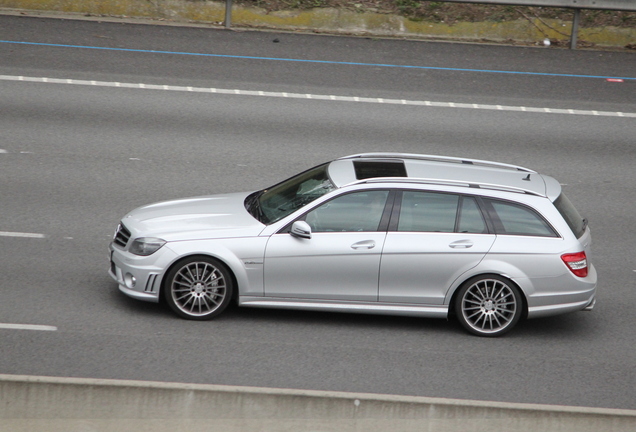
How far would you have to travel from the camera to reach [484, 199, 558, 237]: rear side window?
347 inches

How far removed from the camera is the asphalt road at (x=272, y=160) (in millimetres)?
8023

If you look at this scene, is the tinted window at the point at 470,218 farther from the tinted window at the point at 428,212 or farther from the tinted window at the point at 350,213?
the tinted window at the point at 350,213

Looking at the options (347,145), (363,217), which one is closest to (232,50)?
(347,145)

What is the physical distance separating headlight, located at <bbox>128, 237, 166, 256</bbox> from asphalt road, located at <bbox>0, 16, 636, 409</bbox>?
0.68 metres

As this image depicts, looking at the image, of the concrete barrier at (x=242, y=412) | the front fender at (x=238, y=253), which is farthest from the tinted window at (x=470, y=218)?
the concrete barrier at (x=242, y=412)

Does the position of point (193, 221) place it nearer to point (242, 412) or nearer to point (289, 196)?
point (289, 196)

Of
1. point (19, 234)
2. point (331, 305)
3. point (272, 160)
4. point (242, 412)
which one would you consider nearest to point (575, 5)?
point (272, 160)

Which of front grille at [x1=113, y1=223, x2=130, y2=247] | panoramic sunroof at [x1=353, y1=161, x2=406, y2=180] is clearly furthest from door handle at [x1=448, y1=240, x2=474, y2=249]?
front grille at [x1=113, y1=223, x2=130, y2=247]

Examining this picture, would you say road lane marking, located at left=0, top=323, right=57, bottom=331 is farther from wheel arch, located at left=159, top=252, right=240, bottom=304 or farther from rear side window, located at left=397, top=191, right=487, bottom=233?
rear side window, located at left=397, top=191, right=487, bottom=233

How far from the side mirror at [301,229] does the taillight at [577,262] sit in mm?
2561

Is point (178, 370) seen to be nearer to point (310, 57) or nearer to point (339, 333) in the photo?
point (339, 333)

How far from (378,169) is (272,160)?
4296mm

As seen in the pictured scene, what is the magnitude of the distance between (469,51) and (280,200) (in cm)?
1087

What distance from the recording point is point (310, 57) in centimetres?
1812
